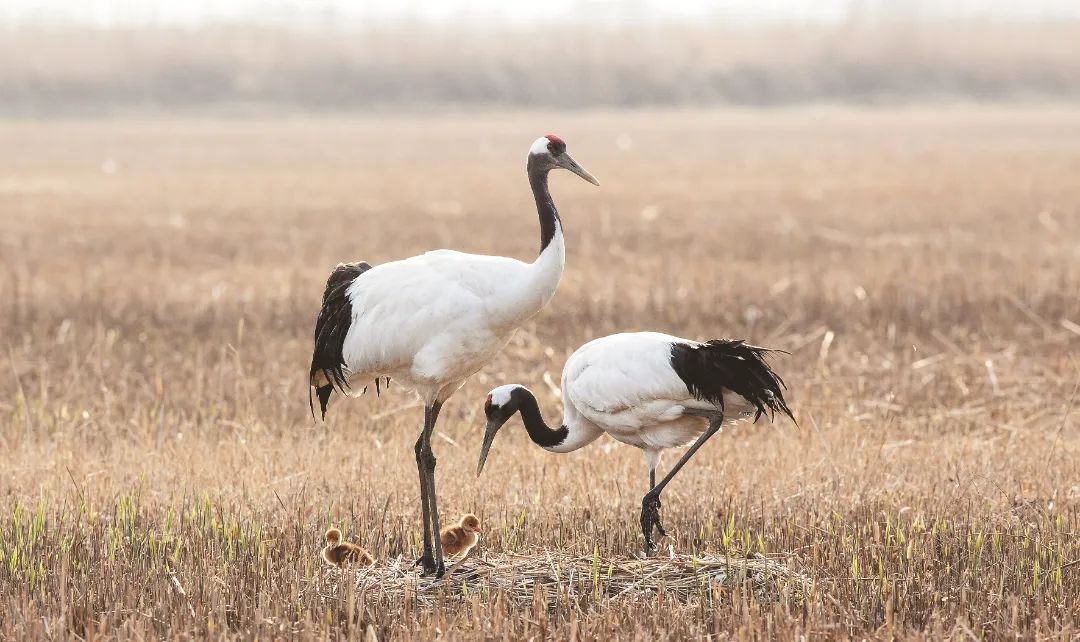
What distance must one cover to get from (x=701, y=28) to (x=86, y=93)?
180 feet

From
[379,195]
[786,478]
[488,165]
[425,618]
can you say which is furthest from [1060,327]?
[488,165]

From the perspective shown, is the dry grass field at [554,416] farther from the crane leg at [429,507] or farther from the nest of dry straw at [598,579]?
the crane leg at [429,507]

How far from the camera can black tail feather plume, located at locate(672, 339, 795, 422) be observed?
258 inches

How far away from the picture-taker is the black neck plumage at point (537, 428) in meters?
7.15

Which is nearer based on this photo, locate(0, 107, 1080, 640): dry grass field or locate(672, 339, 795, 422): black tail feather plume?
locate(0, 107, 1080, 640): dry grass field

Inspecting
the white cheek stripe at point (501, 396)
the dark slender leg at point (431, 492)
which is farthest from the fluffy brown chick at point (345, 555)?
the white cheek stripe at point (501, 396)

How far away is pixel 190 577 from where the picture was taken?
18.7ft

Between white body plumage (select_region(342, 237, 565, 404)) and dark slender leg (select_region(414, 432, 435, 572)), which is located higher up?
white body plumage (select_region(342, 237, 565, 404))

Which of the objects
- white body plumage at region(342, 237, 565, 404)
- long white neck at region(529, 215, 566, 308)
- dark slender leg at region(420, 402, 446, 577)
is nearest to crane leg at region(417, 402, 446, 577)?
dark slender leg at region(420, 402, 446, 577)

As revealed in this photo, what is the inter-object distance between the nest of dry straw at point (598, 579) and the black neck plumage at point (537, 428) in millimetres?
1135

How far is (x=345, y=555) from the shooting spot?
5.88m

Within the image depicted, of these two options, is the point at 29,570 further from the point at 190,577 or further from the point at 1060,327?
the point at 1060,327

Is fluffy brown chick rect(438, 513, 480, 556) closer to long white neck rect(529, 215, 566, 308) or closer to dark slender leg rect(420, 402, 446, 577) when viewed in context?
dark slender leg rect(420, 402, 446, 577)

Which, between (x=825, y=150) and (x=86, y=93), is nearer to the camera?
(x=825, y=150)
